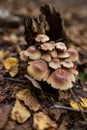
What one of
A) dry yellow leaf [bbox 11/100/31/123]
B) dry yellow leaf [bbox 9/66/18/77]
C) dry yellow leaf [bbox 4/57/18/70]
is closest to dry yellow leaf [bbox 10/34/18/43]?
dry yellow leaf [bbox 4/57/18/70]

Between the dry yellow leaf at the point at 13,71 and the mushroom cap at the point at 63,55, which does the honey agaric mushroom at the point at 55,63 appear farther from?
the dry yellow leaf at the point at 13,71

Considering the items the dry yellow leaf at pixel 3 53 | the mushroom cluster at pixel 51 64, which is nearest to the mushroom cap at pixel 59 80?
the mushroom cluster at pixel 51 64

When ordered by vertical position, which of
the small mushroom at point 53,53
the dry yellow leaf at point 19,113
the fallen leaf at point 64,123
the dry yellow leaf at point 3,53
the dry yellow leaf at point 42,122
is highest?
the small mushroom at point 53,53

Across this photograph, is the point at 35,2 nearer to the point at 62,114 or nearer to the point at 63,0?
the point at 63,0

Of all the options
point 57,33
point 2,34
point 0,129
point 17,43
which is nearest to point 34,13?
point 2,34

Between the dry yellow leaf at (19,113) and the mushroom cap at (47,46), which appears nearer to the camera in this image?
the dry yellow leaf at (19,113)

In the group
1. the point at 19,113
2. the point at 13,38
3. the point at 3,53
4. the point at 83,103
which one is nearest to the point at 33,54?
Answer: the point at 19,113

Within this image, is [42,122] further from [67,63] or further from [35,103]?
[67,63]
